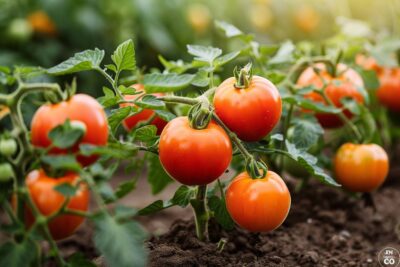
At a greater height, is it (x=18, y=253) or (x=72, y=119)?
(x=72, y=119)

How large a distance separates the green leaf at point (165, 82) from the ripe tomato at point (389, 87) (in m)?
1.43

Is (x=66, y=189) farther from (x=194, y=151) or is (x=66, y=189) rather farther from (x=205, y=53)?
(x=205, y=53)

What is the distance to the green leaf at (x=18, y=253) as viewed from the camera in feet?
3.82

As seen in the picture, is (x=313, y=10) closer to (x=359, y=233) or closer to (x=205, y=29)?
(x=205, y=29)

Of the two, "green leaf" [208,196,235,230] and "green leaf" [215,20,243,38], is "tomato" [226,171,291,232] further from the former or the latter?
"green leaf" [215,20,243,38]

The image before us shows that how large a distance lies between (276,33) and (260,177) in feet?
11.9

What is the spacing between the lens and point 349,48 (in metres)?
2.29

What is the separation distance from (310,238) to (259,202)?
677mm

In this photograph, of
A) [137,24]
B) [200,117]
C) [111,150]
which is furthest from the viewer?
[137,24]

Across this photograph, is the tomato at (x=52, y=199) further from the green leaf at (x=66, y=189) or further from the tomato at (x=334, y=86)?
the tomato at (x=334, y=86)

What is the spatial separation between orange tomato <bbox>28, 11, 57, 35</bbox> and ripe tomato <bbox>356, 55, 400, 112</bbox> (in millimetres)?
2166

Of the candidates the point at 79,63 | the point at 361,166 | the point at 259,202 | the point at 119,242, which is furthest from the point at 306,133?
the point at 119,242

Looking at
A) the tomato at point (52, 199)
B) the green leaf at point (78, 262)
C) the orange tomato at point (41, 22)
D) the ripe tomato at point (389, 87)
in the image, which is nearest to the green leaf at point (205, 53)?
the tomato at point (52, 199)

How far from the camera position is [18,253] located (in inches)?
46.3
